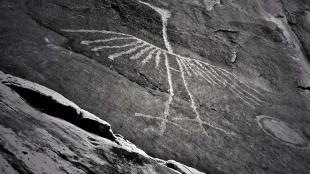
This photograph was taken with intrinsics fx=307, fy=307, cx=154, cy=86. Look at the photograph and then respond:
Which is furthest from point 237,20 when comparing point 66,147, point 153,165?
point 66,147

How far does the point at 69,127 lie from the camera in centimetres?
168

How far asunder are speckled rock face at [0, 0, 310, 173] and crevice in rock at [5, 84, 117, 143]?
0.16m

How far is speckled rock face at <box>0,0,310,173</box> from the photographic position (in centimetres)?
205

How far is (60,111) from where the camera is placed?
1.77 m

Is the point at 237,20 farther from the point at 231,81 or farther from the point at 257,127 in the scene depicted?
the point at 257,127

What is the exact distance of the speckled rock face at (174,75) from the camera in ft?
6.72

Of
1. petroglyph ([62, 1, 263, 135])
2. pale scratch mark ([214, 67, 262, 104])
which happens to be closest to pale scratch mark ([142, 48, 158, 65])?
petroglyph ([62, 1, 263, 135])

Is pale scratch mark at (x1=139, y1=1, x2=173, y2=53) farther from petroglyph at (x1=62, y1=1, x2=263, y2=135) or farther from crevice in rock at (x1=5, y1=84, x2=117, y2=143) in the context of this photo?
crevice in rock at (x1=5, y1=84, x2=117, y2=143)

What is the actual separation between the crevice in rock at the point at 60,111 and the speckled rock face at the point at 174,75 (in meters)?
0.16

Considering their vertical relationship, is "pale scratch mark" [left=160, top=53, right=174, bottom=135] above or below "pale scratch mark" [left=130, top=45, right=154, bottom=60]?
below

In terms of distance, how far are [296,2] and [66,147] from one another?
4423mm

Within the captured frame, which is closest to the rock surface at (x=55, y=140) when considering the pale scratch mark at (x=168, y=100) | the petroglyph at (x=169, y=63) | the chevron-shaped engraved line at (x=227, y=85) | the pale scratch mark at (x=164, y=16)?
the pale scratch mark at (x=168, y=100)

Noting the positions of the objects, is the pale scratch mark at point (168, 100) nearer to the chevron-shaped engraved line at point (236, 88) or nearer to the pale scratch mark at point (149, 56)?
the pale scratch mark at point (149, 56)

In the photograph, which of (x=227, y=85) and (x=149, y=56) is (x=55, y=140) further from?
(x=227, y=85)
